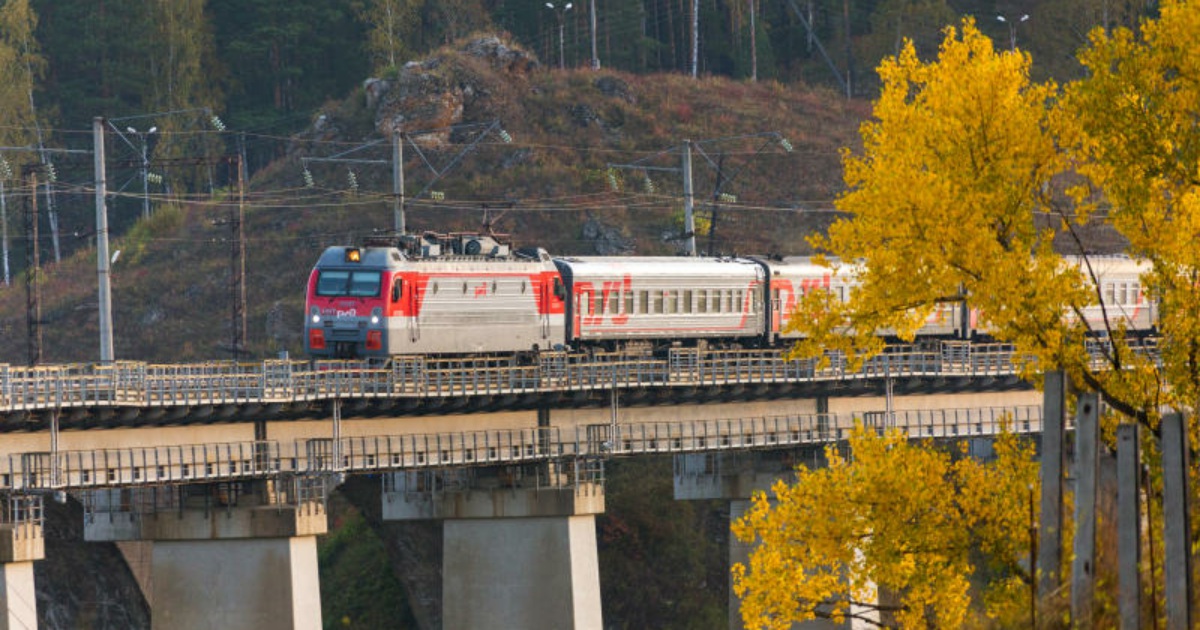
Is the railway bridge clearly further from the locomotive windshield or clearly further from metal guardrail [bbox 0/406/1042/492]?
the locomotive windshield

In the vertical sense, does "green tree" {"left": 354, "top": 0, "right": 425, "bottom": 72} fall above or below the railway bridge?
above

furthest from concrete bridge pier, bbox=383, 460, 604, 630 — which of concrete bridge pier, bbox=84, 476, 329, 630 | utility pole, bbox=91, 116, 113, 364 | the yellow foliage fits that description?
the yellow foliage

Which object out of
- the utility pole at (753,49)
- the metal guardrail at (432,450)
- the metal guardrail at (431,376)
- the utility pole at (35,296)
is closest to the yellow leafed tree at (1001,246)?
→ the metal guardrail at (432,450)

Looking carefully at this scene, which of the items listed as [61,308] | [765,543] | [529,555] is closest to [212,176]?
[61,308]

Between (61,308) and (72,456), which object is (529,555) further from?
(61,308)

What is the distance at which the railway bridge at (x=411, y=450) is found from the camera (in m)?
52.9

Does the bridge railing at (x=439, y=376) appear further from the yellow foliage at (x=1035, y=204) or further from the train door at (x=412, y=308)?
the yellow foliage at (x=1035, y=204)

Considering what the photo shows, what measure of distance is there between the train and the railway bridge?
0.97 meters

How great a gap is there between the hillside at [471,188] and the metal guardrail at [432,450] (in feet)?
142

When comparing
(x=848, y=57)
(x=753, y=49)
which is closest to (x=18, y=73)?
(x=753, y=49)

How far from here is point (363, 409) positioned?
61031 millimetres

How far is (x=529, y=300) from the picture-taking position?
222 ft

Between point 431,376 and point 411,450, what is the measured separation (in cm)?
367

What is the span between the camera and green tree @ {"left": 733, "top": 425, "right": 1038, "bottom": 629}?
31.3 metres
